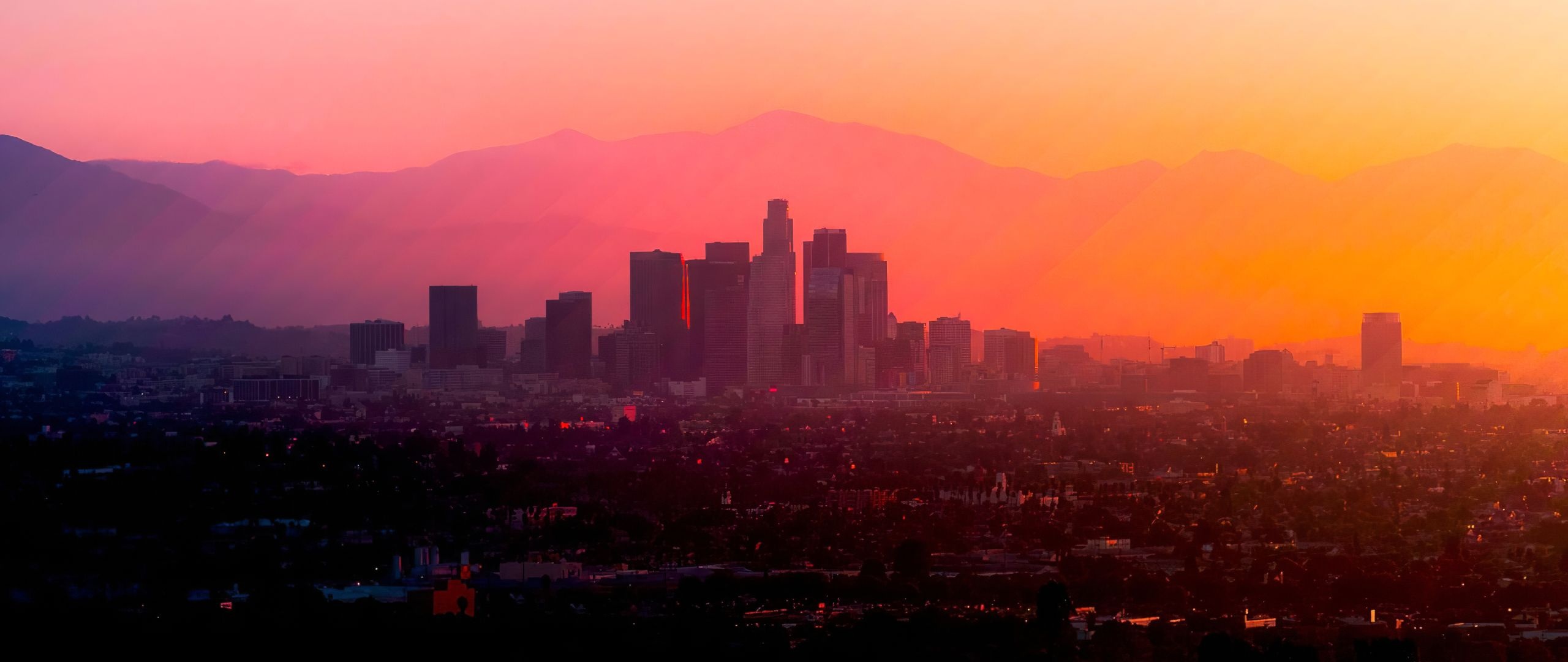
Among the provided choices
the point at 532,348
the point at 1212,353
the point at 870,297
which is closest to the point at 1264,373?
the point at 1212,353

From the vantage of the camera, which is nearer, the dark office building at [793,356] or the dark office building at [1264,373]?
the dark office building at [1264,373]

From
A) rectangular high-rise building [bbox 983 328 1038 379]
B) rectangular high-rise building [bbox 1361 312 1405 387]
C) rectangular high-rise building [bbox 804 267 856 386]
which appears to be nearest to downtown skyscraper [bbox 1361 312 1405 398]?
rectangular high-rise building [bbox 1361 312 1405 387]

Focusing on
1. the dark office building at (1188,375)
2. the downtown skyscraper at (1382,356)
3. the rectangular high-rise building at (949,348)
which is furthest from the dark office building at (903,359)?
the downtown skyscraper at (1382,356)

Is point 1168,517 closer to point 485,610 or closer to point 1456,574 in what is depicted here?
point 1456,574

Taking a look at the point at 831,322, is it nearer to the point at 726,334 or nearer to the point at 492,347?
the point at 726,334

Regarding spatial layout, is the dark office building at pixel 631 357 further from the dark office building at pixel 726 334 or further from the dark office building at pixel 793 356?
the dark office building at pixel 793 356

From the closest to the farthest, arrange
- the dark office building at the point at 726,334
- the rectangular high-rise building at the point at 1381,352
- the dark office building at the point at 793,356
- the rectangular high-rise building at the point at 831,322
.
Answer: the rectangular high-rise building at the point at 1381,352 < the dark office building at the point at 726,334 < the dark office building at the point at 793,356 < the rectangular high-rise building at the point at 831,322

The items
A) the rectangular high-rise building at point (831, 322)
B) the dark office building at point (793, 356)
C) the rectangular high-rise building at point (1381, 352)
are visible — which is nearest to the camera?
the rectangular high-rise building at point (1381, 352)
